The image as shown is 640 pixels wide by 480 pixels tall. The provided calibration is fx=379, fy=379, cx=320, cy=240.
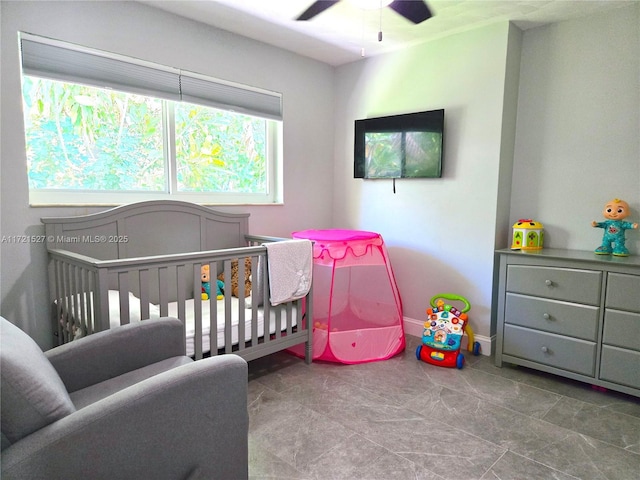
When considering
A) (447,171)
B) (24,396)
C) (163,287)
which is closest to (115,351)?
(163,287)

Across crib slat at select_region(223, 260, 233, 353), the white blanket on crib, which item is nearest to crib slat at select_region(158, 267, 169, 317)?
crib slat at select_region(223, 260, 233, 353)

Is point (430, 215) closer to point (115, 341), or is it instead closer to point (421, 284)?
point (421, 284)

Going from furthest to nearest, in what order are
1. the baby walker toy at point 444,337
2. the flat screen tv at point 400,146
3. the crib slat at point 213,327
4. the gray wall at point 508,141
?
the flat screen tv at point 400,146
the baby walker toy at point 444,337
the gray wall at point 508,141
the crib slat at point 213,327

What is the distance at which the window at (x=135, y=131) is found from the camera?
2.12 metres

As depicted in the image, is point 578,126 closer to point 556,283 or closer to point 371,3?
point 556,283

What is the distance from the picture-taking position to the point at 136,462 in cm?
103

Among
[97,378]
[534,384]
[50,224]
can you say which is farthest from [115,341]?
[534,384]

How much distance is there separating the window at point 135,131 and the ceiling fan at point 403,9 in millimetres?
823

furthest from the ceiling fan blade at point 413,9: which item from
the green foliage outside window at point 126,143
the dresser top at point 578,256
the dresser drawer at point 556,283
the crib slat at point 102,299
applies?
the crib slat at point 102,299

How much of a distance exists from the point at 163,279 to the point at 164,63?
1.53 meters

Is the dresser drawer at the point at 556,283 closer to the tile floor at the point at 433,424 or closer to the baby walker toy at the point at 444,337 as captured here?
the baby walker toy at the point at 444,337

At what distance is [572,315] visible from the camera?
2.25 m

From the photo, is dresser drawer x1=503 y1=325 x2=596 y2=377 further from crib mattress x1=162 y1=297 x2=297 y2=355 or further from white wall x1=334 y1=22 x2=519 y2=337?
crib mattress x1=162 y1=297 x2=297 y2=355

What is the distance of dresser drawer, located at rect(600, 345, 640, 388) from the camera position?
2057mm
